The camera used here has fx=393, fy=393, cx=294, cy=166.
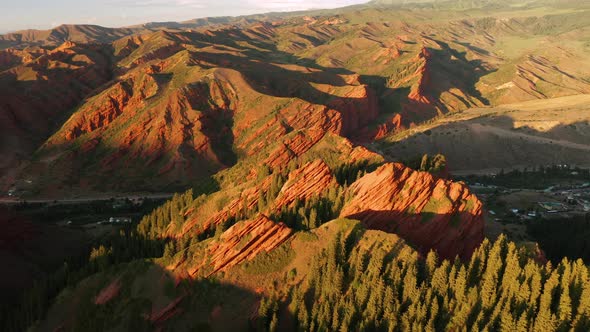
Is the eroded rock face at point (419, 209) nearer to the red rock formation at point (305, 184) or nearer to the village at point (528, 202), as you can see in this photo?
the red rock formation at point (305, 184)

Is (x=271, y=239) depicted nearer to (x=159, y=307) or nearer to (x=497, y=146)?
(x=159, y=307)

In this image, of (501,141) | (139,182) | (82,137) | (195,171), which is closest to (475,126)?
(501,141)

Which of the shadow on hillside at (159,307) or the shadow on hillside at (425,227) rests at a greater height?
the shadow on hillside at (425,227)

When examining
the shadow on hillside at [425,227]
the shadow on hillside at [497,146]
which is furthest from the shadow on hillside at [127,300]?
the shadow on hillside at [497,146]

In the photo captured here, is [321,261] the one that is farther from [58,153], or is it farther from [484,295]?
[58,153]

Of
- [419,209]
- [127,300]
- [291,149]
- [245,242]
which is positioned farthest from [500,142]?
[127,300]
